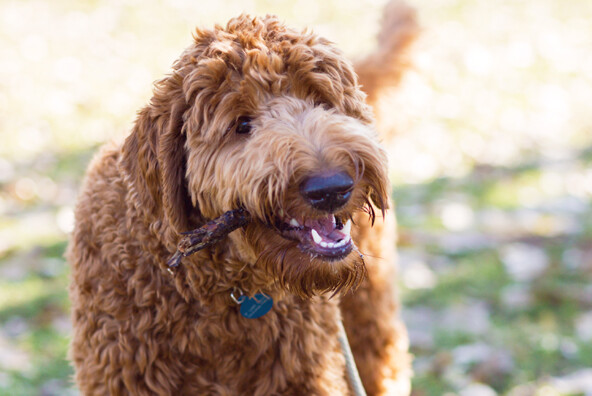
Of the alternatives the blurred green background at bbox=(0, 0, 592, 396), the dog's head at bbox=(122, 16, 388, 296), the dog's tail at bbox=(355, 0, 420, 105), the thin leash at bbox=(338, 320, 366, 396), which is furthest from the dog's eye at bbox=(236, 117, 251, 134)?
the blurred green background at bbox=(0, 0, 592, 396)

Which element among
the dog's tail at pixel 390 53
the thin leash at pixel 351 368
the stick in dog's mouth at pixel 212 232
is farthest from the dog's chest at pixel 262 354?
the dog's tail at pixel 390 53

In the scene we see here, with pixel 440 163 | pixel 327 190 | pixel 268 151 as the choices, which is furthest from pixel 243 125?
pixel 440 163

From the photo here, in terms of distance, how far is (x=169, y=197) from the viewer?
8.83ft

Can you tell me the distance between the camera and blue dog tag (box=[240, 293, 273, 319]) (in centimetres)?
287

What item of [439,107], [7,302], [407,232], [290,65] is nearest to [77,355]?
[290,65]

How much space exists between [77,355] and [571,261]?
155 inches

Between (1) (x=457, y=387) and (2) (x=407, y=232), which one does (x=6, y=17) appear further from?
(1) (x=457, y=387)

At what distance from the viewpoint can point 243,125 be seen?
8.70ft

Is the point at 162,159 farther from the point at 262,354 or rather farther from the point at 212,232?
the point at 262,354

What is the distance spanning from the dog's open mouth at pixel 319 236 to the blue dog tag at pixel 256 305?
0.45m

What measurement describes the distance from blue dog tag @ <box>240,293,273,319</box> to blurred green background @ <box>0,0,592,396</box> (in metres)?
1.75

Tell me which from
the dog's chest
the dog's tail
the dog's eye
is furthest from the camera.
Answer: the dog's tail

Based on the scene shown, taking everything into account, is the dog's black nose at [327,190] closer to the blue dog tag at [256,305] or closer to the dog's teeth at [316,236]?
the dog's teeth at [316,236]

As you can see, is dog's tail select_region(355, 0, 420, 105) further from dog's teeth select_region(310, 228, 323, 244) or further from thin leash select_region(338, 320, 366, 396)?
dog's teeth select_region(310, 228, 323, 244)
